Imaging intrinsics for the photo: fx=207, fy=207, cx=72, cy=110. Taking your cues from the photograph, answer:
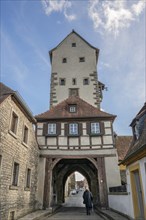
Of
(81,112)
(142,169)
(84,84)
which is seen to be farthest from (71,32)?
(142,169)

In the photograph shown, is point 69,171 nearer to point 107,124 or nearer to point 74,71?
point 107,124

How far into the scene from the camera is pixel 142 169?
7.64 m

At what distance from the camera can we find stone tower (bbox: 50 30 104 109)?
21.0 m

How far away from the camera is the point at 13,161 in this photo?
31.1 ft

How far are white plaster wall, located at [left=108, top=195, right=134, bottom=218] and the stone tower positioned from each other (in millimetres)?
9558

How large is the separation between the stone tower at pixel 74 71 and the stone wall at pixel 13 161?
9.28m

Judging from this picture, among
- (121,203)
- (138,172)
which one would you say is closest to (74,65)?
(121,203)

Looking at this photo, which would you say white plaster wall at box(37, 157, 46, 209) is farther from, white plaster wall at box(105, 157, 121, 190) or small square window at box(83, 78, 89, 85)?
small square window at box(83, 78, 89, 85)

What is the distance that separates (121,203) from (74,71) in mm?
14760

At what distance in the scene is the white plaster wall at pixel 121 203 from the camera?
926 cm

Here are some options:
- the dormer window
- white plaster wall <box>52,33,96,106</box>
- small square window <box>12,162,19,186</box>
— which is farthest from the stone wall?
white plaster wall <box>52,33,96,106</box>

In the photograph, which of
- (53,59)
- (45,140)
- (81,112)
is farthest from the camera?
(53,59)

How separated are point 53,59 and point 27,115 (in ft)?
43.2

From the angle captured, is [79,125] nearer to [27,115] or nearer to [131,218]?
[27,115]
